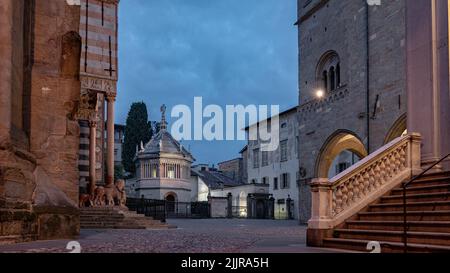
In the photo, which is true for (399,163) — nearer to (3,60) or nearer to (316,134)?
(3,60)

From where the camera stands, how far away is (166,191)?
5781 cm

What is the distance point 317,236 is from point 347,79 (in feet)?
56.0

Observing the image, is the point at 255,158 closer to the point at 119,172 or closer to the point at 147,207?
the point at 119,172

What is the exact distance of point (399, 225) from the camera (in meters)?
10.3

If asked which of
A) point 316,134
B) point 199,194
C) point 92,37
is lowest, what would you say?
point 199,194

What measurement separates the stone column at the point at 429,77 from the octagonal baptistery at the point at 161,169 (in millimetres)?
44907

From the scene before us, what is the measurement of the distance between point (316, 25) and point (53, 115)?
2098 cm

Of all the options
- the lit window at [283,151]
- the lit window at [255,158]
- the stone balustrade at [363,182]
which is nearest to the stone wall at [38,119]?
the stone balustrade at [363,182]

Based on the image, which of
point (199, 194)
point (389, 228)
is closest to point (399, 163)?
point (389, 228)

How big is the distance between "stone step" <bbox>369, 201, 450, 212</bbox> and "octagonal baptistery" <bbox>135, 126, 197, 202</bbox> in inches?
1828

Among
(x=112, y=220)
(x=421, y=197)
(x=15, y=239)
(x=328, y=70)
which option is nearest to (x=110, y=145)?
(x=112, y=220)

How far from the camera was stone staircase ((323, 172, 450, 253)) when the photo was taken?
9.16 m

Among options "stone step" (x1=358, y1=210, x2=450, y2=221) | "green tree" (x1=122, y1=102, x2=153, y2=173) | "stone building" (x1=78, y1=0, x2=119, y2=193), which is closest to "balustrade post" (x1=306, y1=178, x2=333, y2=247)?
"stone step" (x1=358, y1=210, x2=450, y2=221)

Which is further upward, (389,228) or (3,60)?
(3,60)
